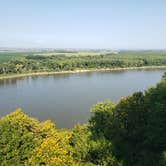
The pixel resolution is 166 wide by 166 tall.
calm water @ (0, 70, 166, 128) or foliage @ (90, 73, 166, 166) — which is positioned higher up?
foliage @ (90, 73, 166, 166)

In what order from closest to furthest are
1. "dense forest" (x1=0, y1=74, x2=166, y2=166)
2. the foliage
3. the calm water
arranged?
"dense forest" (x1=0, y1=74, x2=166, y2=166), the foliage, the calm water

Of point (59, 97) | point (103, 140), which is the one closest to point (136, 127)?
point (103, 140)

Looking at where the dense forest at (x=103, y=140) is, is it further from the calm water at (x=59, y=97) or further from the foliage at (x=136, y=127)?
the calm water at (x=59, y=97)

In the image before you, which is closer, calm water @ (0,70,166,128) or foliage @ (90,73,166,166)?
foliage @ (90,73,166,166)

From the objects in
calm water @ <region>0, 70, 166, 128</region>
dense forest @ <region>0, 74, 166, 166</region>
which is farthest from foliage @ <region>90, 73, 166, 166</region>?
calm water @ <region>0, 70, 166, 128</region>

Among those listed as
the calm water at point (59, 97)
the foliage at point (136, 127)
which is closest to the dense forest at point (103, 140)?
the foliage at point (136, 127)

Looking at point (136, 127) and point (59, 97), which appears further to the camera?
point (59, 97)

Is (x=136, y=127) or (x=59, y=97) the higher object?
(x=136, y=127)

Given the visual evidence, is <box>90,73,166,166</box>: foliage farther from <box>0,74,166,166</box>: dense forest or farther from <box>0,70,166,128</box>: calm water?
<box>0,70,166,128</box>: calm water

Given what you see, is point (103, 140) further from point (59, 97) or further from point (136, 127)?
point (59, 97)

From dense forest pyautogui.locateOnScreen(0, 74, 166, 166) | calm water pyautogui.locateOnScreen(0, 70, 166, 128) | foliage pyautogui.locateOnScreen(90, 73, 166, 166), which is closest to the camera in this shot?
dense forest pyautogui.locateOnScreen(0, 74, 166, 166)
